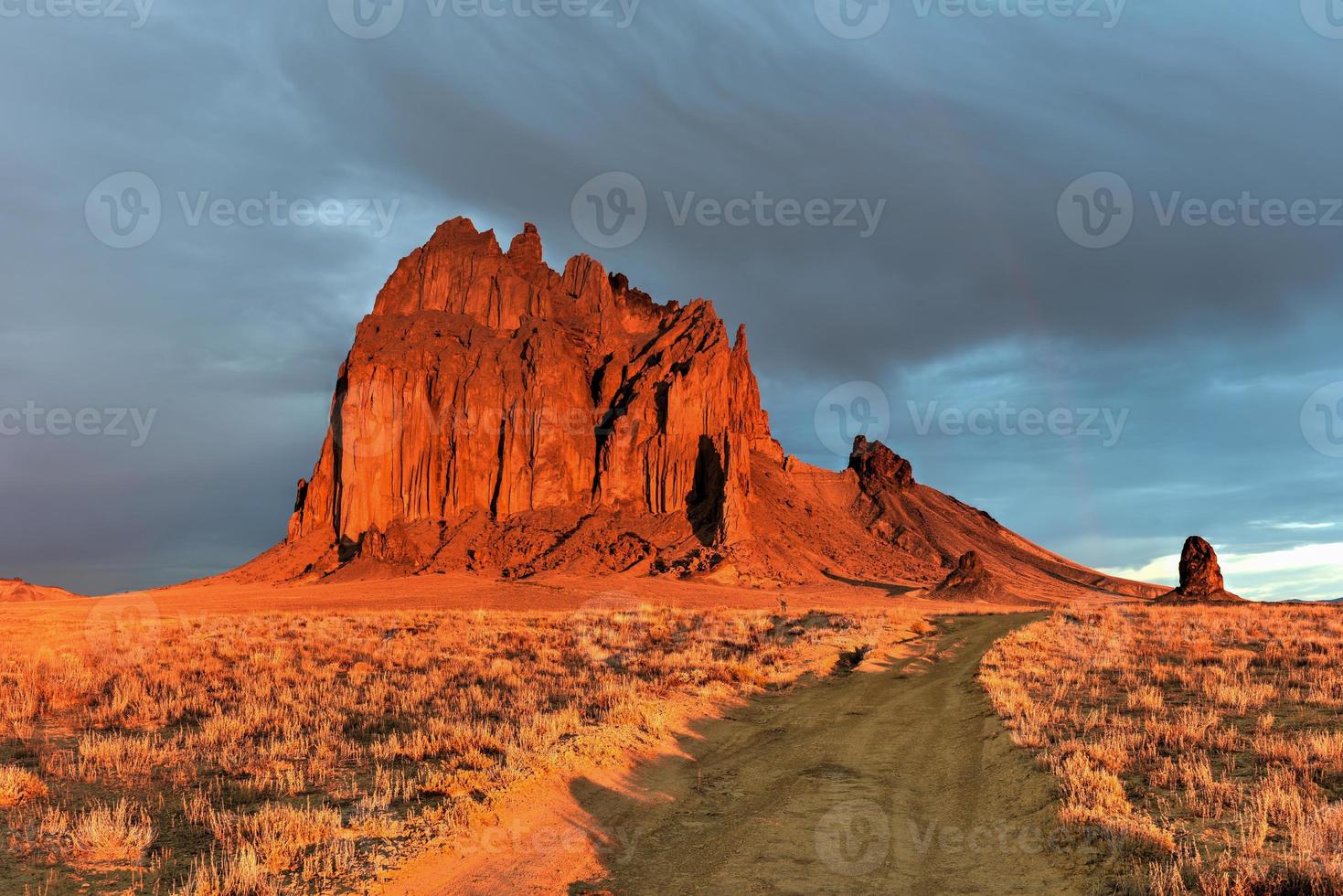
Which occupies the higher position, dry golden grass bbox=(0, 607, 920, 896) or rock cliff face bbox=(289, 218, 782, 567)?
rock cliff face bbox=(289, 218, 782, 567)

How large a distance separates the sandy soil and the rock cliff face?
70.6 metres

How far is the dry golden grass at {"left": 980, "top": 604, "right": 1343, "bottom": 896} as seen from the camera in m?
6.29

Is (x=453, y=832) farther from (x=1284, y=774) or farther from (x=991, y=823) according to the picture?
(x=1284, y=774)

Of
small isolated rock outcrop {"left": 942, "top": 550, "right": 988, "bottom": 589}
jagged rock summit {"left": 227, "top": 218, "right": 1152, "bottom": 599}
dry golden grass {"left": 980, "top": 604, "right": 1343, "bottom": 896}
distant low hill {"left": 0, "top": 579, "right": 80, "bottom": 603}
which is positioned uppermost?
jagged rock summit {"left": 227, "top": 218, "right": 1152, "bottom": 599}

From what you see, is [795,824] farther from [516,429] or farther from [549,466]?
[516,429]

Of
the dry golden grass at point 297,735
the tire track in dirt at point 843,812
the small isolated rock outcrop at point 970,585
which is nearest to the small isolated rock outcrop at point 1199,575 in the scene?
the small isolated rock outcrop at point 970,585

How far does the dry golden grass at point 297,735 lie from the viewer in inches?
283

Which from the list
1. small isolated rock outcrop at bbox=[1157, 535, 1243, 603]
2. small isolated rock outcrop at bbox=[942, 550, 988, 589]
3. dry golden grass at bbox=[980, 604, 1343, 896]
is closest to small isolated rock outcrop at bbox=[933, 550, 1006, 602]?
small isolated rock outcrop at bbox=[942, 550, 988, 589]

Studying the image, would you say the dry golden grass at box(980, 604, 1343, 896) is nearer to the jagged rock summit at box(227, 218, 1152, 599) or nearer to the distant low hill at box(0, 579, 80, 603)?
the jagged rock summit at box(227, 218, 1152, 599)

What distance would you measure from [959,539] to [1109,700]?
317 ft

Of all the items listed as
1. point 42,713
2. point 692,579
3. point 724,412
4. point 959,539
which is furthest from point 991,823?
point 959,539

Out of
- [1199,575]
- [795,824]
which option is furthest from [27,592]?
[1199,575]

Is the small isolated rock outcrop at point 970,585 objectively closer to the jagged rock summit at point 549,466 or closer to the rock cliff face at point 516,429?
the jagged rock summit at point 549,466

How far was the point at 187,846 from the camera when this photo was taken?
7523 millimetres
